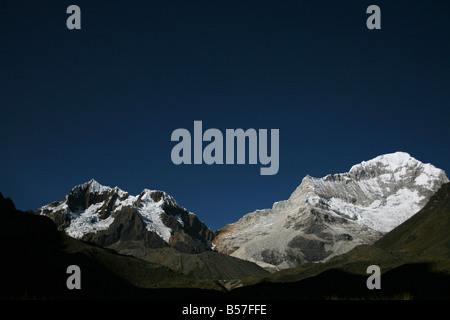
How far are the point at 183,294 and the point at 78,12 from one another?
439 feet

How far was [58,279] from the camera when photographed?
137250mm

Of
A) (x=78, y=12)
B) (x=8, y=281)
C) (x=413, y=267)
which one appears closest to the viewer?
(x=78, y=12)
